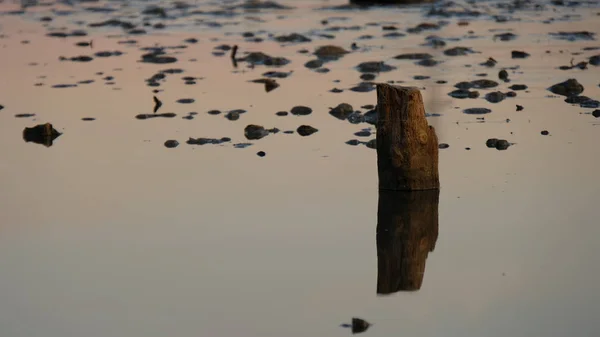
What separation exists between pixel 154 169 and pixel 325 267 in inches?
126

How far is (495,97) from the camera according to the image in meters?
12.7

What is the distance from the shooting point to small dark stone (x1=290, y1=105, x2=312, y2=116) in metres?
12.3

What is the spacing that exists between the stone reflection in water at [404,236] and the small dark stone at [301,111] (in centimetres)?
350

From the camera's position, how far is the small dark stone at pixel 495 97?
12680 mm

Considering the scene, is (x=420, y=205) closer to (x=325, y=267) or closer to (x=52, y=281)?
(x=325, y=267)

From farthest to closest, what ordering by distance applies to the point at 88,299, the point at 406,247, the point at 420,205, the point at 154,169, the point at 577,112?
the point at 577,112 < the point at 154,169 < the point at 420,205 < the point at 406,247 < the point at 88,299

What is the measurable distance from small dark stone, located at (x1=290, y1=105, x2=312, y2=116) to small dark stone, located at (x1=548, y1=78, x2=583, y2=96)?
276 centimetres

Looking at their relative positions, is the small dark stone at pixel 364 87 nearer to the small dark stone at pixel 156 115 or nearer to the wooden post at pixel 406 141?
the small dark stone at pixel 156 115

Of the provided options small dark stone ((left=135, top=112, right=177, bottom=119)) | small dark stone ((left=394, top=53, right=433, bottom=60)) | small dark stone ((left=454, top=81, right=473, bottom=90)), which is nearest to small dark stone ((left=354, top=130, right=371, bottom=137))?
small dark stone ((left=135, top=112, right=177, bottom=119))

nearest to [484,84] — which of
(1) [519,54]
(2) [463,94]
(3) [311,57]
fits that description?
(2) [463,94]

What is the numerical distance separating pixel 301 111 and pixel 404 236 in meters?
4.54

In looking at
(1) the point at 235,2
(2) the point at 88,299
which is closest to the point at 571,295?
(2) the point at 88,299

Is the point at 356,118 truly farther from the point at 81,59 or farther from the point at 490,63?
the point at 81,59

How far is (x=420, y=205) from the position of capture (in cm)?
856
